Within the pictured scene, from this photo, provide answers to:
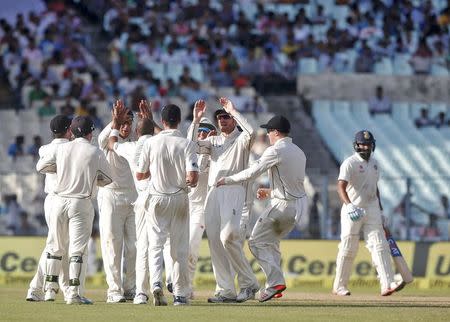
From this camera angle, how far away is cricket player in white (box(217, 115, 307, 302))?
1803 cm

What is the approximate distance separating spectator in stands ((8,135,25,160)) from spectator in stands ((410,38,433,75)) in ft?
37.9

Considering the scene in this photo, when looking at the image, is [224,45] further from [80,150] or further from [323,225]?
[80,150]

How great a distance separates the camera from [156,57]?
36.8m

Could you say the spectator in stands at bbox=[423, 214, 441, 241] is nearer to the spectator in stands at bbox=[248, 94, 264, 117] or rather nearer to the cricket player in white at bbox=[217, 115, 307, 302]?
the spectator in stands at bbox=[248, 94, 264, 117]

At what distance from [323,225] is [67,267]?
10043mm

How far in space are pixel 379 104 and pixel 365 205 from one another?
1549cm

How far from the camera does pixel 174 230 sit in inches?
687

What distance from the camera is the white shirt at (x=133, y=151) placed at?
18109mm

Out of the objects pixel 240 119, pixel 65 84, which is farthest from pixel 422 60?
pixel 240 119

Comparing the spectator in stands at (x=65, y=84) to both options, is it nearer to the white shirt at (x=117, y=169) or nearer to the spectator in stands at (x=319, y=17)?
the spectator in stands at (x=319, y=17)

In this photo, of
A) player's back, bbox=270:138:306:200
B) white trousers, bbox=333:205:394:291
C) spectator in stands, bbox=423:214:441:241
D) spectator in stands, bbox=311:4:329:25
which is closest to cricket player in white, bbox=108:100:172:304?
player's back, bbox=270:138:306:200

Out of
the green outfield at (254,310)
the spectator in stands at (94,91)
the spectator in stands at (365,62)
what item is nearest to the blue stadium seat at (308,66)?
the spectator in stands at (365,62)

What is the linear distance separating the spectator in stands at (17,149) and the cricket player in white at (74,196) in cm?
1358

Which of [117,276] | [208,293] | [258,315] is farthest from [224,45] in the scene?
[258,315]
